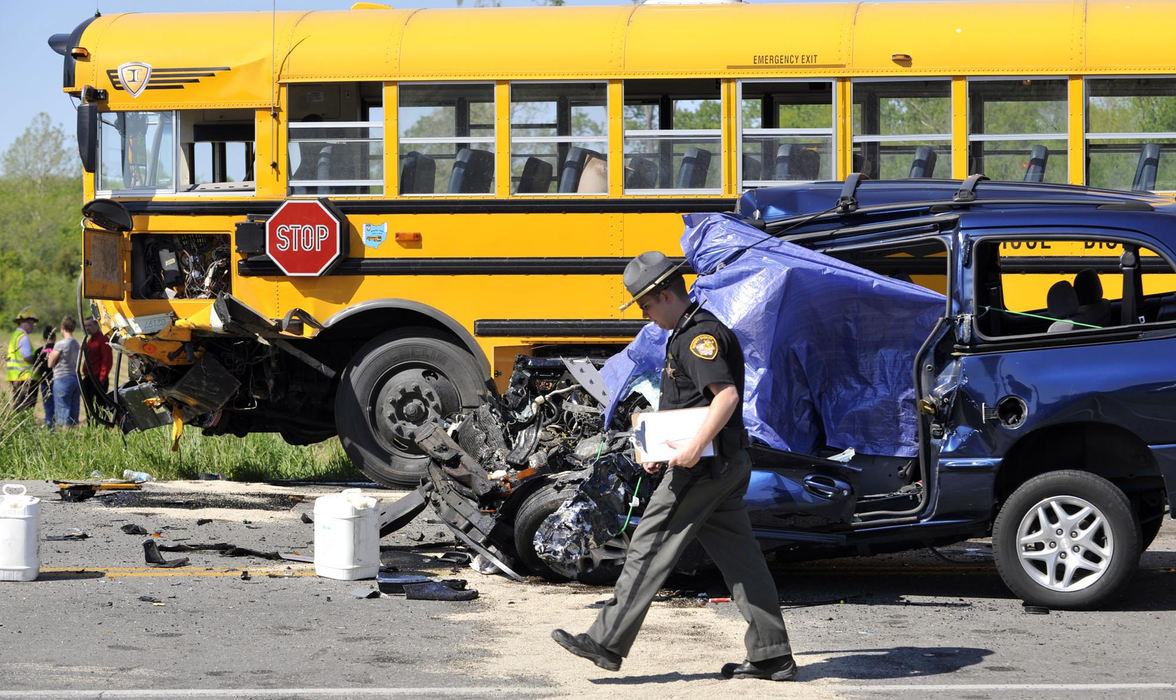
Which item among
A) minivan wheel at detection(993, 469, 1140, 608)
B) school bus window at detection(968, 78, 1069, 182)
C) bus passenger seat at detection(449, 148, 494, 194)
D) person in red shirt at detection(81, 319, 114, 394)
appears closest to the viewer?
minivan wheel at detection(993, 469, 1140, 608)

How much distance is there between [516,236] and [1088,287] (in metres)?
4.75

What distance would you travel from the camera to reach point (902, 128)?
11.2 metres

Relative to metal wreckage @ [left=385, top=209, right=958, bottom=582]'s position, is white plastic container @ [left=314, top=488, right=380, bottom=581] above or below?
below

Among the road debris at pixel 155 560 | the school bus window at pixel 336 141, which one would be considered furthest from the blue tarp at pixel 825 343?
the school bus window at pixel 336 141

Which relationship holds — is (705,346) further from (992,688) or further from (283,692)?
(283,692)

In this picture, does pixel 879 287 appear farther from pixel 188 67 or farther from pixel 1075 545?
pixel 188 67

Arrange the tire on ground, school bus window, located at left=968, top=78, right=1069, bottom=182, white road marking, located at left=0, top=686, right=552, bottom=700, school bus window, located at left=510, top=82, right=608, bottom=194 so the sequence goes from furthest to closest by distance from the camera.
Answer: school bus window, located at left=510, top=82, right=608, bottom=194
school bus window, located at left=968, top=78, right=1069, bottom=182
the tire on ground
white road marking, located at left=0, top=686, right=552, bottom=700

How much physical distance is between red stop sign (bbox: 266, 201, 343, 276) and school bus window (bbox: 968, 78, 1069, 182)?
4.88m

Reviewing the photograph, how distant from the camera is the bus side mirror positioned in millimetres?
11750

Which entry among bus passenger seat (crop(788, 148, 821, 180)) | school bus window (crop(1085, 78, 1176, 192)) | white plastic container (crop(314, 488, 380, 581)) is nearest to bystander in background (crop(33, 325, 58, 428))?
→ bus passenger seat (crop(788, 148, 821, 180))

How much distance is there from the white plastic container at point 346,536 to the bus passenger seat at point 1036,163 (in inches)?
226

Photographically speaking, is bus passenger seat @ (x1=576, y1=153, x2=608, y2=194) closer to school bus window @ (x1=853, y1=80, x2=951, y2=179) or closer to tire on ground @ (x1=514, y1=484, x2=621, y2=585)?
school bus window @ (x1=853, y1=80, x2=951, y2=179)

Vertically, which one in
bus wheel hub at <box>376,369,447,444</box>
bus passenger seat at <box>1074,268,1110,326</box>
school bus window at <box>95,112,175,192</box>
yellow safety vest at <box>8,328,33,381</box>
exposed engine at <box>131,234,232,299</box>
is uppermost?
school bus window at <box>95,112,175,192</box>

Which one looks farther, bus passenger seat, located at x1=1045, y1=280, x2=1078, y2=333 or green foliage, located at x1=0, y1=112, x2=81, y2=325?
green foliage, located at x1=0, y1=112, x2=81, y2=325
